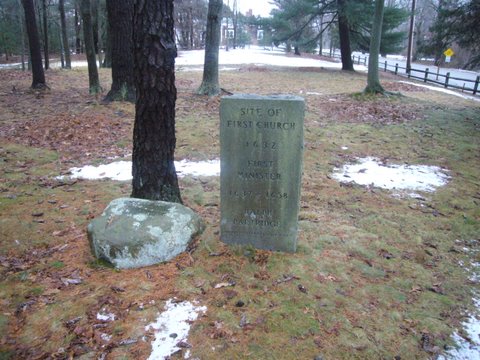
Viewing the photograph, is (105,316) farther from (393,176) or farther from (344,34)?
(344,34)

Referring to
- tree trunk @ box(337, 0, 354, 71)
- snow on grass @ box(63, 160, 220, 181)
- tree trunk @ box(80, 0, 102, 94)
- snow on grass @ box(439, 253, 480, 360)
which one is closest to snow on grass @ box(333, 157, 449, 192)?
snow on grass @ box(63, 160, 220, 181)

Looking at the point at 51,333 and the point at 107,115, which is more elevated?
the point at 107,115

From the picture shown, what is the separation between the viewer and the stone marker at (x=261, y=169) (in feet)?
12.5

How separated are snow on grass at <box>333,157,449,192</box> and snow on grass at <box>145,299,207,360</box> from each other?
432cm

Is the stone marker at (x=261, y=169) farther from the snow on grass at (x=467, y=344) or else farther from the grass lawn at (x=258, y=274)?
the snow on grass at (x=467, y=344)

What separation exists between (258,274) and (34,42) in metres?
15.1

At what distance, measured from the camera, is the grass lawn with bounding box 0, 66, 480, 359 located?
3.00m

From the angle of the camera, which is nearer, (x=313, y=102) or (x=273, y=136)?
(x=273, y=136)

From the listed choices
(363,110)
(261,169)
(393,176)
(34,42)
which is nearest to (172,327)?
(261,169)

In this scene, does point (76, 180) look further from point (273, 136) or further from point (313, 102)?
point (313, 102)

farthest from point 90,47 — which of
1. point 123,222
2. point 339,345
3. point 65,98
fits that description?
point 339,345

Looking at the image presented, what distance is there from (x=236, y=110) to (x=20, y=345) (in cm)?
289

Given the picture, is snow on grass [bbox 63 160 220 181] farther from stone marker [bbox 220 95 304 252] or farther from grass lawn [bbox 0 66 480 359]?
stone marker [bbox 220 95 304 252]

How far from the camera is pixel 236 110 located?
384cm
